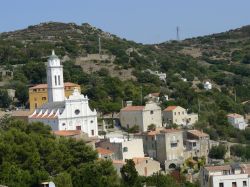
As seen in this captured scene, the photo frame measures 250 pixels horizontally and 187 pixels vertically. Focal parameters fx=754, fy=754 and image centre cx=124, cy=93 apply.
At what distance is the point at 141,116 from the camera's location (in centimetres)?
5812

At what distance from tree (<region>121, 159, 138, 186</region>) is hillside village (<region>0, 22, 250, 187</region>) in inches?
13.5

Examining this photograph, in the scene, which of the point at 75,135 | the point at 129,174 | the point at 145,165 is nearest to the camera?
the point at 129,174

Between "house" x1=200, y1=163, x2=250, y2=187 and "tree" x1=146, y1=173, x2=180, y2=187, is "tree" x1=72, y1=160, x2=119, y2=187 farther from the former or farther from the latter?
"house" x1=200, y1=163, x2=250, y2=187

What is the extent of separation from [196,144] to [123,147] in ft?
26.8

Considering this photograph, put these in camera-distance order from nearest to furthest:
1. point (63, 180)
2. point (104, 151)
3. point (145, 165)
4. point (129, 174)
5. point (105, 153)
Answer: point (63, 180)
point (129, 174)
point (145, 165)
point (105, 153)
point (104, 151)

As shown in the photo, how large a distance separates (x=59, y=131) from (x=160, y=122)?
36.6 ft

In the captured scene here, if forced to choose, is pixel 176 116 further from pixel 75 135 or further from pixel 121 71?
pixel 121 71

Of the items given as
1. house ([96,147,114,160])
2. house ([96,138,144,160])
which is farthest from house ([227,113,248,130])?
house ([96,147,114,160])

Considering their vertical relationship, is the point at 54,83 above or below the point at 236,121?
above

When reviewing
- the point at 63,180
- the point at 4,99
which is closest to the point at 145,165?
the point at 63,180

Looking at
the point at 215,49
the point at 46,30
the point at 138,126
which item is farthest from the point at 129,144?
the point at 215,49

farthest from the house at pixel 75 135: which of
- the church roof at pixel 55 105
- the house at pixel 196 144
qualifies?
the house at pixel 196 144

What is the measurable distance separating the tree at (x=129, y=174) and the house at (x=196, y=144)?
12.4 m

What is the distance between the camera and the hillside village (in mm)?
49312
